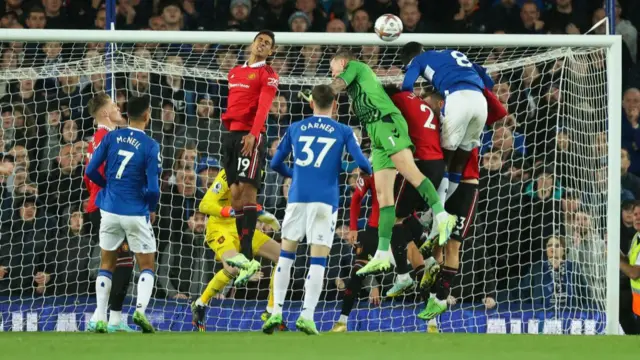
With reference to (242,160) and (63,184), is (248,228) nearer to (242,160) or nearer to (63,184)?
(242,160)

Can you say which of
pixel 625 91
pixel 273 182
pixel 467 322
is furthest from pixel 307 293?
pixel 625 91

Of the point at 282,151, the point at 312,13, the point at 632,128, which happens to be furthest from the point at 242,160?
the point at 632,128

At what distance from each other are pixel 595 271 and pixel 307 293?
11.4ft

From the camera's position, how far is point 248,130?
1077cm

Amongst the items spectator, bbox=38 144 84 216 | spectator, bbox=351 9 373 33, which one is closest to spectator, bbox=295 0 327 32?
spectator, bbox=351 9 373 33

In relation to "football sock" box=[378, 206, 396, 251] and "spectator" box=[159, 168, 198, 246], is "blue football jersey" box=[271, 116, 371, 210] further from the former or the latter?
"spectator" box=[159, 168, 198, 246]

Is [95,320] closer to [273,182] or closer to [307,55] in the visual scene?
[273,182]

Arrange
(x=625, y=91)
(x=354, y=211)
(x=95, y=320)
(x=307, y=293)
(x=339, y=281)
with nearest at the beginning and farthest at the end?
(x=307, y=293), (x=95, y=320), (x=354, y=211), (x=339, y=281), (x=625, y=91)

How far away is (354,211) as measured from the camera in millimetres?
10992

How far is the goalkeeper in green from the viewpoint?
32.2ft

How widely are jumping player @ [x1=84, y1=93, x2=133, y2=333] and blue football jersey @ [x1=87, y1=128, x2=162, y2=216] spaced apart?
43 cm

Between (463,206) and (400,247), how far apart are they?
649mm

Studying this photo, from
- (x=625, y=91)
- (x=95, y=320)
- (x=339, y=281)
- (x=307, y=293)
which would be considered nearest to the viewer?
(x=307, y=293)

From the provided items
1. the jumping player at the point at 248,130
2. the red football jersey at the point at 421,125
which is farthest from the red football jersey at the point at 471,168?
the jumping player at the point at 248,130
